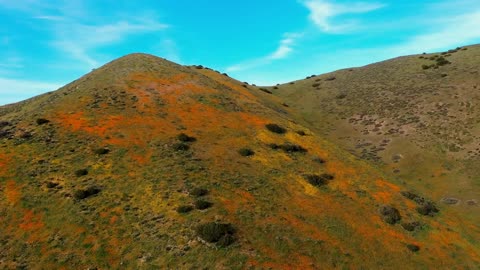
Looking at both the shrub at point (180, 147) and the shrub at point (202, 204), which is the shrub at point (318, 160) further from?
the shrub at point (202, 204)

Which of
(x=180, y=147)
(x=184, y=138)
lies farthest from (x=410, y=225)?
(x=184, y=138)

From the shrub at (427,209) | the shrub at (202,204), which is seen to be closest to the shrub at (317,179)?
the shrub at (427,209)

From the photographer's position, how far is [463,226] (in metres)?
37.5

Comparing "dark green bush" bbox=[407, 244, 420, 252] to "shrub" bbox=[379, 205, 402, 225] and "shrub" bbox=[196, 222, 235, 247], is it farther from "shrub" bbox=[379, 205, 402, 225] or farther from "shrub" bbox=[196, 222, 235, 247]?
"shrub" bbox=[196, 222, 235, 247]

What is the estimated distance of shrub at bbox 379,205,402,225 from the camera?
3541cm

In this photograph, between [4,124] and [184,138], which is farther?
[4,124]

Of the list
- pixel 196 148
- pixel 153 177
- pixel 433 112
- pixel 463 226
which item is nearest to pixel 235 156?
pixel 196 148

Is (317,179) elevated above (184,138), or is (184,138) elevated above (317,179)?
(184,138)

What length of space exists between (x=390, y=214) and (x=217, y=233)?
1969 centimetres

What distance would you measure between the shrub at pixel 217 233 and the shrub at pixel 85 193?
1182 centimetres

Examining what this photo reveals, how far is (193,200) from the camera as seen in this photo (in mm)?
32562

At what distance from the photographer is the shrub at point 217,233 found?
27328 millimetres

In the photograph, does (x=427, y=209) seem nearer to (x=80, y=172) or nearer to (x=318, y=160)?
(x=318, y=160)

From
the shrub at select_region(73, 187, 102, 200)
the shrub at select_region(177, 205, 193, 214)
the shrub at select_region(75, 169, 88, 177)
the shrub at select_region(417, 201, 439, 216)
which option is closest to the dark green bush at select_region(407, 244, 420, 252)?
the shrub at select_region(417, 201, 439, 216)
